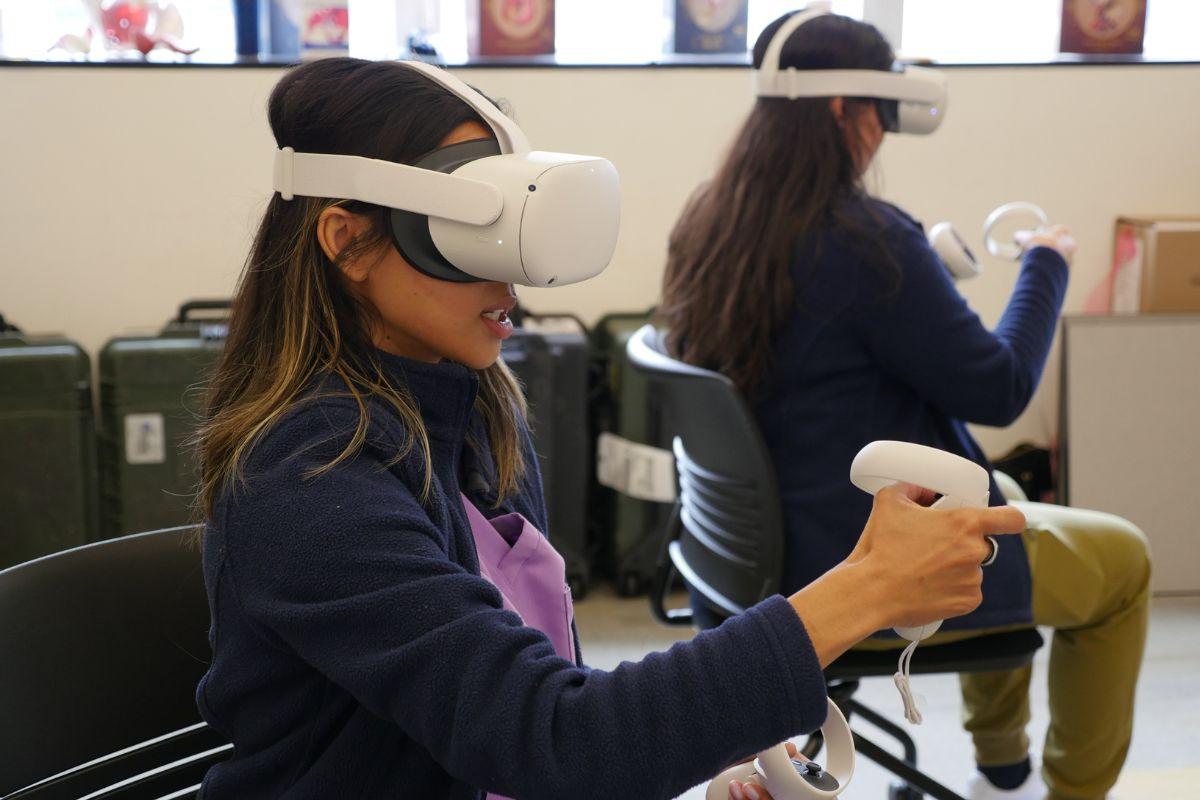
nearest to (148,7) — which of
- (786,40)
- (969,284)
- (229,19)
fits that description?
(229,19)

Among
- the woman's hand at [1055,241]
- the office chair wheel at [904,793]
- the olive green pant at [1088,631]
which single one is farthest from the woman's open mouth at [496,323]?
the office chair wheel at [904,793]

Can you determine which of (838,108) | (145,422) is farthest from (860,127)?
(145,422)

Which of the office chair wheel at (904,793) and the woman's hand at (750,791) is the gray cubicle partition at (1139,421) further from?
the woman's hand at (750,791)

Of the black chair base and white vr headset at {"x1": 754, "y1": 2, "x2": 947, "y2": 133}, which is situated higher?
white vr headset at {"x1": 754, "y1": 2, "x2": 947, "y2": 133}

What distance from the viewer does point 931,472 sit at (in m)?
0.88

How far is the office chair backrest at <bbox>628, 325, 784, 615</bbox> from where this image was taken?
1562 mm

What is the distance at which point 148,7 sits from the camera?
10.4 ft

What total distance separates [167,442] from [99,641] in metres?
1.79

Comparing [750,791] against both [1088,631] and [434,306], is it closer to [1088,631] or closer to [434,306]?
[434,306]

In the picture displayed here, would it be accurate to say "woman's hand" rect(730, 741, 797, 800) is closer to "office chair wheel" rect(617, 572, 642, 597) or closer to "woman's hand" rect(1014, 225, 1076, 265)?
"woman's hand" rect(1014, 225, 1076, 265)

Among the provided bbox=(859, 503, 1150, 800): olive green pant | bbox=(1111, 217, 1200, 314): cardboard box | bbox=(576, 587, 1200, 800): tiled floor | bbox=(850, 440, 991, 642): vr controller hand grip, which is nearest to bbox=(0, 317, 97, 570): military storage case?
bbox=(576, 587, 1200, 800): tiled floor

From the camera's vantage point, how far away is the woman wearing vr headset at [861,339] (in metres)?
1.61

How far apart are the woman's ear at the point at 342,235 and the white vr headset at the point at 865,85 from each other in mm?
950

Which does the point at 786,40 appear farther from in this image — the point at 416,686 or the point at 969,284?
the point at 969,284
